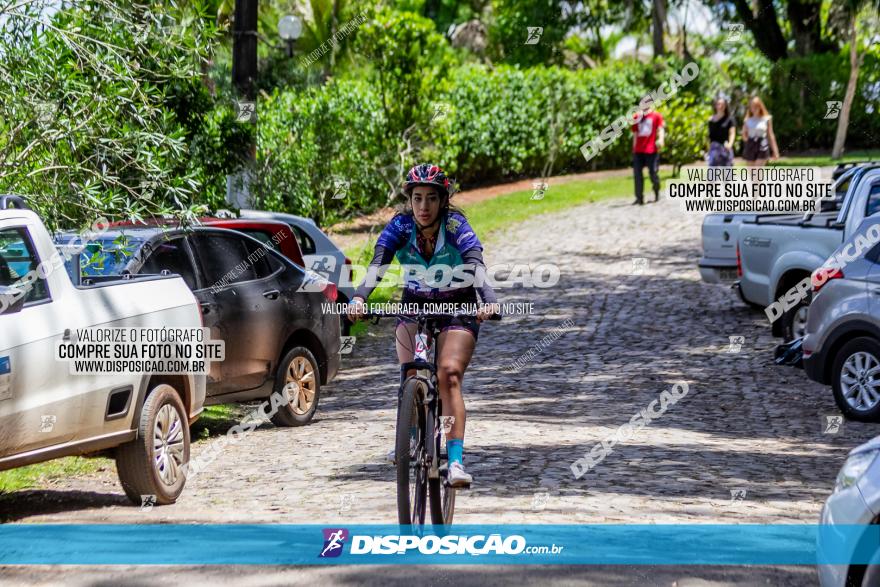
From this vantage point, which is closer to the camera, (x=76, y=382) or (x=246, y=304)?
(x=76, y=382)

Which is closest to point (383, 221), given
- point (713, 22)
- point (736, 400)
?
point (736, 400)

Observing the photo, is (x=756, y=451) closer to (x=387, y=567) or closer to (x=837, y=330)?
(x=837, y=330)

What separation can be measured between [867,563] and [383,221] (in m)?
23.8

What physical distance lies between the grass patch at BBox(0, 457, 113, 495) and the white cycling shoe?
376 centimetres

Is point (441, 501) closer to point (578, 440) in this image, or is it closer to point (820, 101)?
point (578, 440)

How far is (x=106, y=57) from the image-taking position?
10430 mm

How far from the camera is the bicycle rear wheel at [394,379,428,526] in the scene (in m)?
6.74

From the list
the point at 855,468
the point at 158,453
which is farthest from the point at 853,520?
the point at 158,453

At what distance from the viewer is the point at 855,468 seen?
18.6 feet

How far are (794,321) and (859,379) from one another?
3671 millimetres

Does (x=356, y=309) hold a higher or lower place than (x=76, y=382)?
higher

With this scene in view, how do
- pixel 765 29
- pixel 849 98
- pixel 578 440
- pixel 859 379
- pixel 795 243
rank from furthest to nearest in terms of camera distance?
pixel 765 29, pixel 849 98, pixel 795 243, pixel 859 379, pixel 578 440

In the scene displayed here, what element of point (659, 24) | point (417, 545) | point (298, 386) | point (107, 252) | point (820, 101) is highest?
point (659, 24)

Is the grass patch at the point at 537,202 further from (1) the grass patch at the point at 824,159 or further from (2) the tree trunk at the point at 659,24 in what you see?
(2) the tree trunk at the point at 659,24
